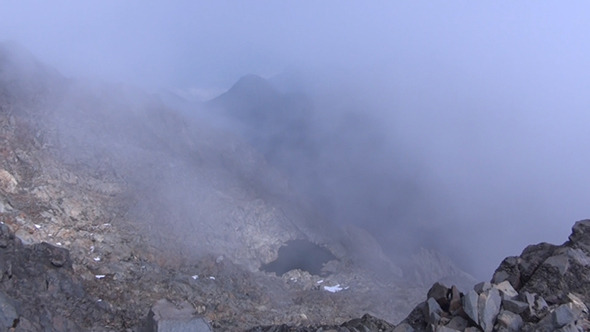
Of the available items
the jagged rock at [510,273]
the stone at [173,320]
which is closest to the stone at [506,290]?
the jagged rock at [510,273]

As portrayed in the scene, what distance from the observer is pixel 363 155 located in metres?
159

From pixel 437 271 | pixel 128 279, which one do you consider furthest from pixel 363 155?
pixel 128 279

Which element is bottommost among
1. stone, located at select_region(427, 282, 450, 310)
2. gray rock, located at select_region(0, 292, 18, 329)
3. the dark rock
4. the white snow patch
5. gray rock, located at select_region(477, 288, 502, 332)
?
the dark rock

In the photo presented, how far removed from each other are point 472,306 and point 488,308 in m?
0.72

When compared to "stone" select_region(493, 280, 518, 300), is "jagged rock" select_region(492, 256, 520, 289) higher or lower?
higher

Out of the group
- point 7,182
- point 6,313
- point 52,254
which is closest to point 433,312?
point 6,313

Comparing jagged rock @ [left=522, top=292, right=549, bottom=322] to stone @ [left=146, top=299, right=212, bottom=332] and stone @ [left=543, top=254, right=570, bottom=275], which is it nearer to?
stone @ [left=543, top=254, right=570, bottom=275]

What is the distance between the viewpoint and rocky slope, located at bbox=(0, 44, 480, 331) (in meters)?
41.7

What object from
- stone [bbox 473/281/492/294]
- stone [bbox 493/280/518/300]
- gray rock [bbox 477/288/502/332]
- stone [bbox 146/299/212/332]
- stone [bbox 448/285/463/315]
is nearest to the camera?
gray rock [bbox 477/288/502/332]

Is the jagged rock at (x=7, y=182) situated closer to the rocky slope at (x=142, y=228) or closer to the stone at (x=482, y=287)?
the rocky slope at (x=142, y=228)

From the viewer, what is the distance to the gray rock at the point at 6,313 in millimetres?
29906

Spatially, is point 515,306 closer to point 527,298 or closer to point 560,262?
point 527,298

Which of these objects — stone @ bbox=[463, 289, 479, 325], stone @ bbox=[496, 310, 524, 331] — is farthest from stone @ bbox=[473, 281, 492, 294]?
stone @ bbox=[496, 310, 524, 331]

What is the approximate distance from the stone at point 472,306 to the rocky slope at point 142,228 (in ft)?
56.5
